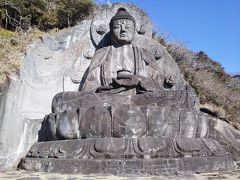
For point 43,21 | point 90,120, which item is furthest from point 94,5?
point 90,120

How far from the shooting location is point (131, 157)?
4.98m

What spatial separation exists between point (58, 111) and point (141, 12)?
3.60 metres

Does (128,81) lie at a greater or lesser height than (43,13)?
lesser

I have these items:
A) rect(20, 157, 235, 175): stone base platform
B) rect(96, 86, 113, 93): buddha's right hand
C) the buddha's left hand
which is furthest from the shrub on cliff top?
rect(20, 157, 235, 175): stone base platform

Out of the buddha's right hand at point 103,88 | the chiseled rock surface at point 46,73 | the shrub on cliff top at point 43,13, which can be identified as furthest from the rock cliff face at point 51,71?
the shrub on cliff top at point 43,13

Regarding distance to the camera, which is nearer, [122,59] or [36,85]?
[122,59]

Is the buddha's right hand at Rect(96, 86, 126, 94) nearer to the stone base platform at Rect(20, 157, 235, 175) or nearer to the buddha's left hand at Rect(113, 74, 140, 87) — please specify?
the buddha's left hand at Rect(113, 74, 140, 87)

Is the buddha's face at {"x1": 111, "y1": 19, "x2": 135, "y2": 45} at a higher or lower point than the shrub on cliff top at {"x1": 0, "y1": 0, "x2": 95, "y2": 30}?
lower

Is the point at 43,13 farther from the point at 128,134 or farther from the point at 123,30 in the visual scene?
the point at 128,134

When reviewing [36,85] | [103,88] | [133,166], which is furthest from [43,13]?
[133,166]

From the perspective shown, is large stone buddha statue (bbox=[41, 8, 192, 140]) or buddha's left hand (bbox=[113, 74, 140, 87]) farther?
buddha's left hand (bbox=[113, 74, 140, 87])

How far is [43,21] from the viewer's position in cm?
1128

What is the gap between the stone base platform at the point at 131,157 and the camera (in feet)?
16.0

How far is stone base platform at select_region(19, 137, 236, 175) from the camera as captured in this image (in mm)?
4863
